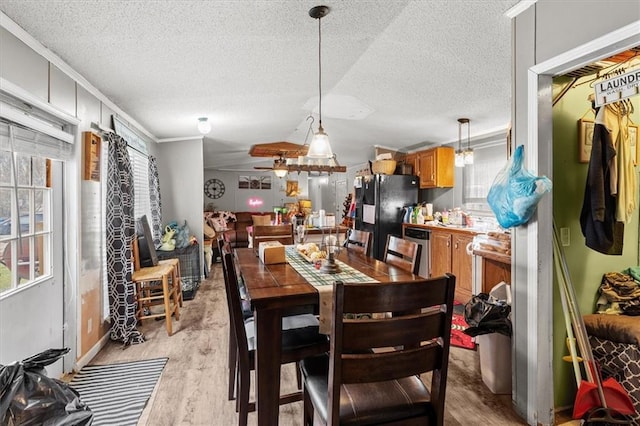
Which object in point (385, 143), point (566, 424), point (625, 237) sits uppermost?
point (385, 143)

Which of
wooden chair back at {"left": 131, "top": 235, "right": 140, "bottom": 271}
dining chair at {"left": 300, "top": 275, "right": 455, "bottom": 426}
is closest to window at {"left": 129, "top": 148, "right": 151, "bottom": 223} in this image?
wooden chair back at {"left": 131, "top": 235, "right": 140, "bottom": 271}

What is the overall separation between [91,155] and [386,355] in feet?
8.42

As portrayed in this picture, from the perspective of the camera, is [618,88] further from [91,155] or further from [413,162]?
[413,162]

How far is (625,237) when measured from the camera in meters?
2.23

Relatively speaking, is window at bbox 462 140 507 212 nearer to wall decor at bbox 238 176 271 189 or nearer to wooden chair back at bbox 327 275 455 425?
wooden chair back at bbox 327 275 455 425

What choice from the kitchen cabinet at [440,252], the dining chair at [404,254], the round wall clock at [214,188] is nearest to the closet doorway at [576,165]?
the dining chair at [404,254]

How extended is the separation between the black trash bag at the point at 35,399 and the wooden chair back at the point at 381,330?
1.15 meters

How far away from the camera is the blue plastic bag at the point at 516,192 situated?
5.62 feet

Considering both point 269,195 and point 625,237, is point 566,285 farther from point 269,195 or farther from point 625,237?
point 269,195

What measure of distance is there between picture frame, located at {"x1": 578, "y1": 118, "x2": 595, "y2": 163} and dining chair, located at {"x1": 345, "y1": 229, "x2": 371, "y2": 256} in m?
1.52

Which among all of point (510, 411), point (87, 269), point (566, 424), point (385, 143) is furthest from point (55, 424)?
point (385, 143)

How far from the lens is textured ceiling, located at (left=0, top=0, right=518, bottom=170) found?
1.76 m

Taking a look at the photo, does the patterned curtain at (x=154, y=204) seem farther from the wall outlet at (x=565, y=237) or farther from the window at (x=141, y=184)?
the wall outlet at (x=565, y=237)

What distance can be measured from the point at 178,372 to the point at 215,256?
14.3ft
